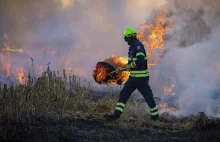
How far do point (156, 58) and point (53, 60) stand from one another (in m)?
6.28

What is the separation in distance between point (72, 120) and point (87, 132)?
152 centimetres

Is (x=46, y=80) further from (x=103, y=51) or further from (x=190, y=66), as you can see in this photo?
(x=103, y=51)

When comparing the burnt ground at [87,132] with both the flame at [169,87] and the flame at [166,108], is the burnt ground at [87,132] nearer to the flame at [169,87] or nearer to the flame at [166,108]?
the flame at [166,108]

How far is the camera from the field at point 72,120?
24.0 ft

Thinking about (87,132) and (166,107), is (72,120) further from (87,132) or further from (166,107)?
(166,107)

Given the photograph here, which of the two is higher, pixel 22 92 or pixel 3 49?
pixel 3 49

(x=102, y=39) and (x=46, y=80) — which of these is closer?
(x=46, y=80)

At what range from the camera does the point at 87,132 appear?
25.6 ft

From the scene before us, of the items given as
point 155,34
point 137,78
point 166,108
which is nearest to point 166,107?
point 166,108

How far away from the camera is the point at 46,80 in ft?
34.8

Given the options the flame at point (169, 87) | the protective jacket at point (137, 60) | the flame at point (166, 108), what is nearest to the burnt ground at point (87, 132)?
the protective jacket at point (137, 60)

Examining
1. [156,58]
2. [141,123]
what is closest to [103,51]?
[156,58]

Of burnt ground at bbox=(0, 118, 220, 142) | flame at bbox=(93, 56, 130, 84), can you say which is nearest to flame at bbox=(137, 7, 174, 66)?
flame at bbox=(93, 56, 130, 84)

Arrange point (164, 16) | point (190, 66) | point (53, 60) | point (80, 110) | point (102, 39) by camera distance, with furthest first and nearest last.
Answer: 1. point (102, 39)
2. point (53, 60)
3. point (164, 16)
4. point (190, 66)
5. point (80, 110)
